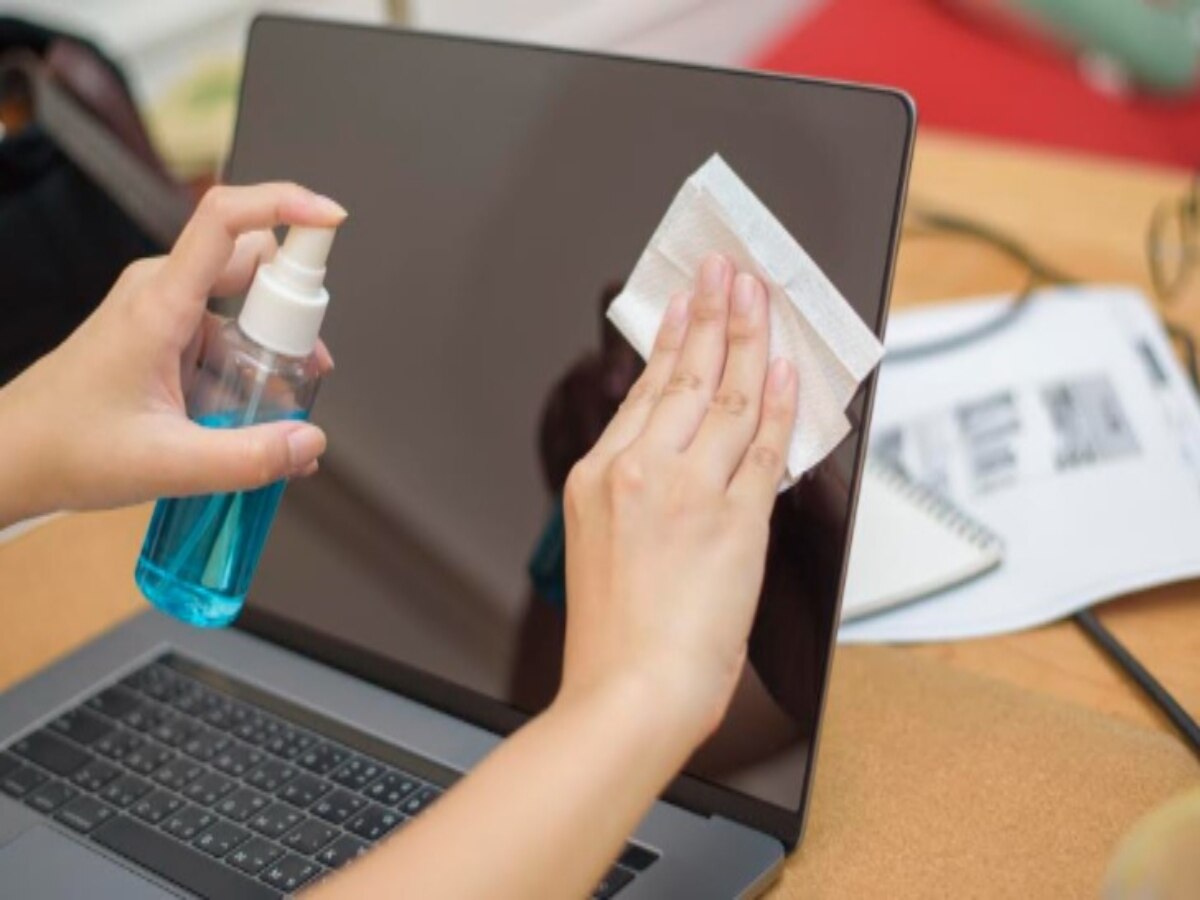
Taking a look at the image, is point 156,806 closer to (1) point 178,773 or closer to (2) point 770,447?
(1) point 178,773

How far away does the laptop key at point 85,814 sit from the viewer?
0.60 meters

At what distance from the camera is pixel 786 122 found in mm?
581

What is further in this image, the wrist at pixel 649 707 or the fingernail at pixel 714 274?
the fingernail at pixel 714 274

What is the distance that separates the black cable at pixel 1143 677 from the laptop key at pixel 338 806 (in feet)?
1.11

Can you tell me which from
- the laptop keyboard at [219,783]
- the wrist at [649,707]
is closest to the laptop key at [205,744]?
the laptop keyboard at [219,783]

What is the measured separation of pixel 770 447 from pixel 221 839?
267 mm

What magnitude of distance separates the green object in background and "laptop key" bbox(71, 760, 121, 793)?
976 millimetres

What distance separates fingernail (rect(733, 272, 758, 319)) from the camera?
0.53 meters

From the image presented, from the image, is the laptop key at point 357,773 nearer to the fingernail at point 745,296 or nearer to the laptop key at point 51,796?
the laptop key at point 51,796

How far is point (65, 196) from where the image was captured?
0.94m

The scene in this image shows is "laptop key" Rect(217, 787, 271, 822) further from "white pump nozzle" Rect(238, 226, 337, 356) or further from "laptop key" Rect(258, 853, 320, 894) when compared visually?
"white pump nozzle" Rect(238, 226, 337, 356)

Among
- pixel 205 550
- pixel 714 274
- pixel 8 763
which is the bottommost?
pixel 8 763

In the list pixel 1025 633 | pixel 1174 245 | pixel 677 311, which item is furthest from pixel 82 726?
pixel 1174 245

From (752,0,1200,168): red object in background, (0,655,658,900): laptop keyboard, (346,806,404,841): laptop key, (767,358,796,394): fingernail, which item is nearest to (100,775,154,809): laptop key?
(0,655,658,900): laptop keyboard
